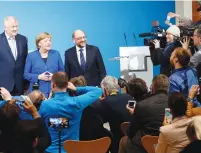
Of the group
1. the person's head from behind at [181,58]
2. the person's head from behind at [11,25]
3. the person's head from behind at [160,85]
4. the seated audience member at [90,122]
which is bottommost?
the seated audience member at [90,122]

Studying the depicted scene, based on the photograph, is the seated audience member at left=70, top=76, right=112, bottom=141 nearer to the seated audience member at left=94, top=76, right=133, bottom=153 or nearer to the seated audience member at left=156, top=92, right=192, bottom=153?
the seated audience member at left=94, top=76, right=133, bottom=153

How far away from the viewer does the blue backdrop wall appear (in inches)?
336

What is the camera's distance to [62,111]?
4.36 meters

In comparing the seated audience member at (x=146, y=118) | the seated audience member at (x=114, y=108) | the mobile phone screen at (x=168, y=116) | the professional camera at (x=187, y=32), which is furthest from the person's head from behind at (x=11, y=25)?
the mobile phone screen at (x=168, y=116)

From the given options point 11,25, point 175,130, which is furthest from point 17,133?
point 11,25

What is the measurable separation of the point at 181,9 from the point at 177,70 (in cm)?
369

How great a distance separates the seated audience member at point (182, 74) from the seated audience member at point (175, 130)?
1.64 meters

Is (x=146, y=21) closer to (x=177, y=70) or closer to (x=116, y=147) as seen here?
(x=177, y=70)

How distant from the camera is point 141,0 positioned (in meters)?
8.96

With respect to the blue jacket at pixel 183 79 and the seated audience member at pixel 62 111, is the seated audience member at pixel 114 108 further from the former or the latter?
the blue jacket at pixel 183 79

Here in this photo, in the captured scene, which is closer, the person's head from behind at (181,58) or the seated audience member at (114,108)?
the seated audience member at (114,108)

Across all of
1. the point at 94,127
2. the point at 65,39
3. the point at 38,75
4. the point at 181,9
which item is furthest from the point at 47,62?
the point at 181,9

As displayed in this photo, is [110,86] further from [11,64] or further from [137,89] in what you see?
[11,64]

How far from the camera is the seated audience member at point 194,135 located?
A: 3396 millimetres
